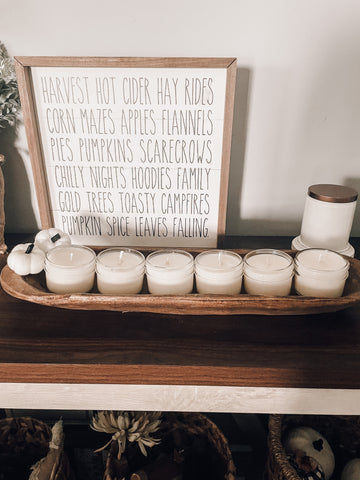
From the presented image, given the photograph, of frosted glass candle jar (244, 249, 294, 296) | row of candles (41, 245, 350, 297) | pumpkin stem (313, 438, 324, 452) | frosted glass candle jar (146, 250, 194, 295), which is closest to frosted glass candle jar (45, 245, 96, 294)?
row of candles (41, 245, 350, 297)

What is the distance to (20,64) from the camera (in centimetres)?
67

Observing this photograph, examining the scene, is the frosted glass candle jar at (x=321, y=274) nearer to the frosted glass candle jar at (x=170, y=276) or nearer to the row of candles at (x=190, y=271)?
the row of candles at (x=190, y=271)

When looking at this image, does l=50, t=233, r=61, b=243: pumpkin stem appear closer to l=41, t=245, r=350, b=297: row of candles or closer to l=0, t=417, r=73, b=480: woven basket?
l=41, t=245, r=350, b=297: row of candles

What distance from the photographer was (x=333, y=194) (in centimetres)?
70

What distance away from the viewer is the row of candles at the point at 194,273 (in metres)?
0.61

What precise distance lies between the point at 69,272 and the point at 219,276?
0.25 m

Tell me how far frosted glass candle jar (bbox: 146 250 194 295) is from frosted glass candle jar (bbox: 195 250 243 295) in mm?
17

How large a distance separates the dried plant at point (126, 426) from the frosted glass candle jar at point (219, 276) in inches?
13.1

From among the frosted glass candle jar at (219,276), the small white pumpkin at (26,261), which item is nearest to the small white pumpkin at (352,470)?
the frosted glass candle jar at (219,276)

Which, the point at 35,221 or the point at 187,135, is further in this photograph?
the point at 35,221

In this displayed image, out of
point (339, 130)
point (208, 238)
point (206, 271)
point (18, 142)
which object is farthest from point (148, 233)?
point (339, 130)

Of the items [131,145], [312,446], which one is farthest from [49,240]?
[312,446]

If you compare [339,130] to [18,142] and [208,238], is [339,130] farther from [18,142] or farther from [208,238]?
[18,142]

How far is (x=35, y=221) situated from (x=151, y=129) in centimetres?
37
